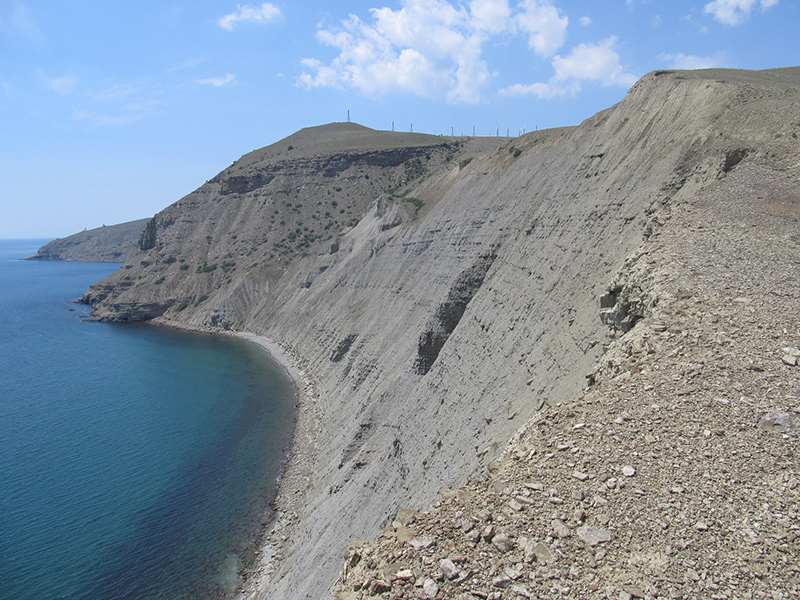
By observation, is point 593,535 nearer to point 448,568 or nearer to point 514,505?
point 514,505

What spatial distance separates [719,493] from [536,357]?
971 centimetres

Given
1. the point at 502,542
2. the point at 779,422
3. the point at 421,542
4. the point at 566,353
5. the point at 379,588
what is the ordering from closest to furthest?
the point at 379,588, the point at 502,542, the point at 421,542, the point at 779,422, the point at 566,353

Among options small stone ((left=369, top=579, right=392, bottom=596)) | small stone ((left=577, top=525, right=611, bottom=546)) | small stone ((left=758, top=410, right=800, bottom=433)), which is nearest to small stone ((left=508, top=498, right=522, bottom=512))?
small stone ((left=577, top=525, right=611, bottom=546))

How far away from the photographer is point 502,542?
6.35m

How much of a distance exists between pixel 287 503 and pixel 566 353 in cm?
1718

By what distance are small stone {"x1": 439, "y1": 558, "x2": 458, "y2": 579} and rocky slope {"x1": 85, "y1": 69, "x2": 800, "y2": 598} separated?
93 mm

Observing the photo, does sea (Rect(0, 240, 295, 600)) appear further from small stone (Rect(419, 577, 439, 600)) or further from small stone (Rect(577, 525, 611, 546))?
small stone (Rect(577, 525, 611, 546))

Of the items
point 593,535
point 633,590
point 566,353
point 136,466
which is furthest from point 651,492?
point 136,466

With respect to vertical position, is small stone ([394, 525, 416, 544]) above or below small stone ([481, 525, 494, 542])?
below

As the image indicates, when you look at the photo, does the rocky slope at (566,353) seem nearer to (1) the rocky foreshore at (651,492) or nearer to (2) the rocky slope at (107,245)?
(1) the rocky foreshore at (651,492)

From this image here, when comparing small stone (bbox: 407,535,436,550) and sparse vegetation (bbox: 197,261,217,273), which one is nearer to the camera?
small stone (bbox: 407,535,436,550)

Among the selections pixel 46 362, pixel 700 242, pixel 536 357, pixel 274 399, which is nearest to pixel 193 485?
pixel 274 399

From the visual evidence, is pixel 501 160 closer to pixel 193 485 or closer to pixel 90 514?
pixel 193 485

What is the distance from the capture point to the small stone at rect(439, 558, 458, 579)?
19.8 feet
